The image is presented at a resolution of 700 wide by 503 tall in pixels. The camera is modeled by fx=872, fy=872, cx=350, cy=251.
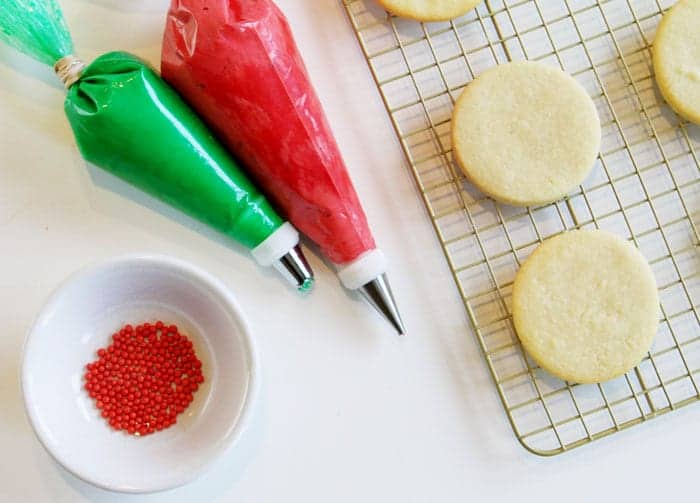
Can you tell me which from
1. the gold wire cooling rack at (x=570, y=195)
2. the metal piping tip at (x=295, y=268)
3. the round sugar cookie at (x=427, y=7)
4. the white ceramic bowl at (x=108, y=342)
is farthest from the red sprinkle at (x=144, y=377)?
the round sugar cookie at (x=427, y=7)

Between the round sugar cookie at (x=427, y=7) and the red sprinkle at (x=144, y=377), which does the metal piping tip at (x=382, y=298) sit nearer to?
the red sprinkle at (x=144, y=377)

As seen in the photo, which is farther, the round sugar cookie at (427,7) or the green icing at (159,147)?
the round sugar cookie at (427,7)

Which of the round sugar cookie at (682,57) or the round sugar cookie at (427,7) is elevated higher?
the round sugar cookie at (427,7)

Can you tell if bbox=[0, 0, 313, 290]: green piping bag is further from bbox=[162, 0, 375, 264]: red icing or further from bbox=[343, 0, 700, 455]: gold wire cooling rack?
bbox=[343, 0, 700, 455]: gold wire cooling rack

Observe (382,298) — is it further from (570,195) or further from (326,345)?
(570,195)

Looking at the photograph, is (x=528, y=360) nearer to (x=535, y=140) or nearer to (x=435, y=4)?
(x=535, y=140)

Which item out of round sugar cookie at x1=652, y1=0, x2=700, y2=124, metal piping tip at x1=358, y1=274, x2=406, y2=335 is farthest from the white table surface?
round sugar cookie at x1=652, y1=0, x2=700, y2=124

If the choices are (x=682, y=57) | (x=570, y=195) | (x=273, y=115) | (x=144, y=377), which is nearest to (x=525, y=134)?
(x=570, y=195)

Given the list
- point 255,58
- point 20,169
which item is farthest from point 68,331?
point 255,58
